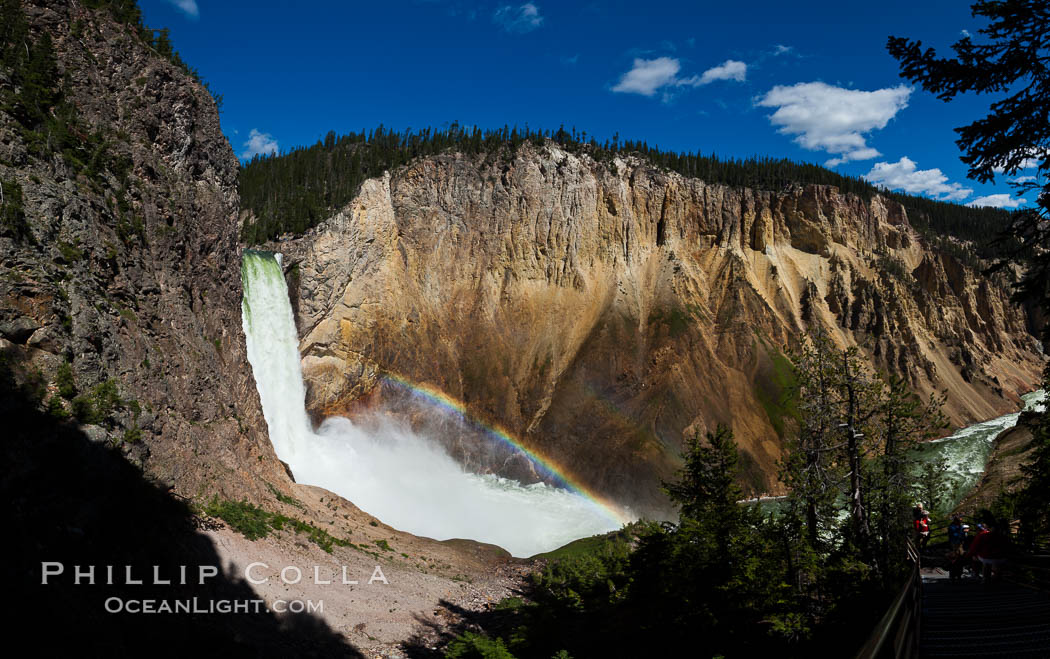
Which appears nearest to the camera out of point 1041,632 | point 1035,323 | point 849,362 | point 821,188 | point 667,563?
point 1041,632

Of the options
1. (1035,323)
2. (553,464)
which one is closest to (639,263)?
(553,464)

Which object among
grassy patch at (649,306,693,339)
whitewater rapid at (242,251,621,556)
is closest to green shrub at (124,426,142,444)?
whitewater rapid at (242,251,621,556)

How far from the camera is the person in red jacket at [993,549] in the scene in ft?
24.8

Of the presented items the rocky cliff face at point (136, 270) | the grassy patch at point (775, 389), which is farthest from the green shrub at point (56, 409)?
the grassy patch at point (775, 389)

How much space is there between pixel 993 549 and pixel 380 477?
104 feet

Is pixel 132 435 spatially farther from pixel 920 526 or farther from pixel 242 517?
pixel 920 526

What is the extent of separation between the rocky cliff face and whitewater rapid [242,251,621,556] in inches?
389

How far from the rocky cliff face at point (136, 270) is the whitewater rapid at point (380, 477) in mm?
9893

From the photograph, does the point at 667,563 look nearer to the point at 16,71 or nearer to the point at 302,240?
the point at 16,71

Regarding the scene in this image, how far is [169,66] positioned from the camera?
18.9 m

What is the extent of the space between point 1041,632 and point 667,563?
8515mm

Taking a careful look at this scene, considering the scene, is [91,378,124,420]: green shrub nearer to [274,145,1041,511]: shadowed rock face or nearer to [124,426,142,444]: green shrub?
[124,426,142,444]: green shrub

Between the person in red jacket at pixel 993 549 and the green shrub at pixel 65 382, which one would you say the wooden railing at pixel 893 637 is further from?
the green shrub at pixel 65 382

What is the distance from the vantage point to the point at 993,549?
7617 millimetres
